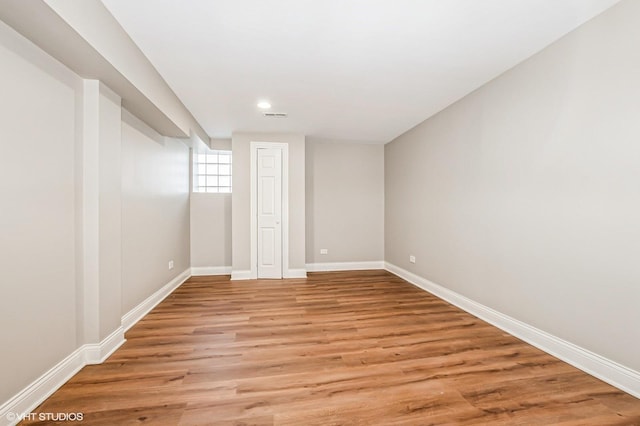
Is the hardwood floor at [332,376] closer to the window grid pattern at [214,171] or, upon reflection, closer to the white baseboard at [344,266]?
the white baseboard at [344,266]

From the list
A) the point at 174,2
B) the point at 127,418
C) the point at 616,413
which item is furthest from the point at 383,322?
the point at 174,2

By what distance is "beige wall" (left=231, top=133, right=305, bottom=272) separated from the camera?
4652mm

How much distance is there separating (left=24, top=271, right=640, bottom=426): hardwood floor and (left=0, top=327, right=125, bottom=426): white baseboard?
6cm

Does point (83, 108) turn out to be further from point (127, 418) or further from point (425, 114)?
point (425, 114)

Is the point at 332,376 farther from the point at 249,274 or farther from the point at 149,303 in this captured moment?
the point at 249,274

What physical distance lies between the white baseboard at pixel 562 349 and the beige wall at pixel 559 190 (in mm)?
56

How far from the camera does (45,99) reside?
1.74 metres

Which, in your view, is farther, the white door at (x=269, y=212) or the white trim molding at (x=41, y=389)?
the white door at (x=269, y=212)

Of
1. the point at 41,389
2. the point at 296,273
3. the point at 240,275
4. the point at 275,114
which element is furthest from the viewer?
the point at 296,273

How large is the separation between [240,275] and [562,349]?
4.26 metres

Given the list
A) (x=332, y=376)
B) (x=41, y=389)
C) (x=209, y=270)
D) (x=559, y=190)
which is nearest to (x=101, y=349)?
(x=41, y=389)

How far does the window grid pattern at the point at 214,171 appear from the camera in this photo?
514 cm

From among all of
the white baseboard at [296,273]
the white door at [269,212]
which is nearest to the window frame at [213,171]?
the white door at [269,212]

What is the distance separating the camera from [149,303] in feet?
10.5
